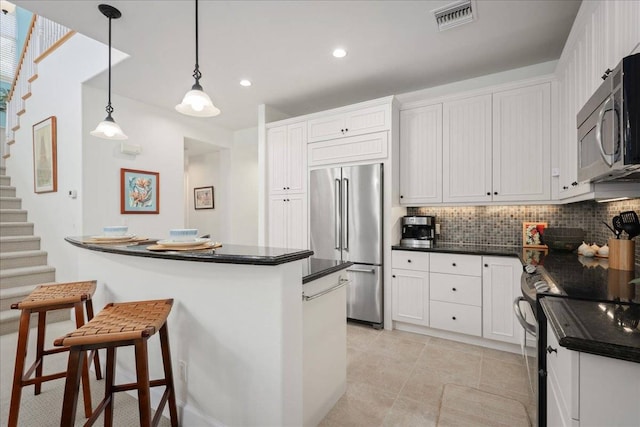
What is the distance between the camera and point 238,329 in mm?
1494

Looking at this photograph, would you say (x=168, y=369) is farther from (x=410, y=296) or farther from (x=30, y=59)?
(x=30, y=59)

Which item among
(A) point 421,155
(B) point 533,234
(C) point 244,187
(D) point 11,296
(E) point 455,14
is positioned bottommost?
(D) point 11,296

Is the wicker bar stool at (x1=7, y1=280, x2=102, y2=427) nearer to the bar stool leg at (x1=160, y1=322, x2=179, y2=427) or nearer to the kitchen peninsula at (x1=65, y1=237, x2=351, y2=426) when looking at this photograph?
the kitchen peninsula at (x1=65, y1=237, x2=351, y2=426)

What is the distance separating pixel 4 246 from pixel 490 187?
601 cm

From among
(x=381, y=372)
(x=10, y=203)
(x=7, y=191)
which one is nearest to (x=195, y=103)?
(x=381, y=372)

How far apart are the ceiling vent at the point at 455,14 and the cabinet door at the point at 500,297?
6.65 feet

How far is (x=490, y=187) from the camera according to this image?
3012 mm

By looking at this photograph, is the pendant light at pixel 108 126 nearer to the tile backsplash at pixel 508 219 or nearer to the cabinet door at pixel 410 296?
the cabinet door at pixel 410 296

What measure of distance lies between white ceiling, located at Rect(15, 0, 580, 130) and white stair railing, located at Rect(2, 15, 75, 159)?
142 cm

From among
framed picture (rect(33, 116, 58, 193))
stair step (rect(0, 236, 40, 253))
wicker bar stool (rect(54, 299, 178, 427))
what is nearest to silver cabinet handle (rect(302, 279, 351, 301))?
wicker bar stool (rect(54, 299, 178, 427))

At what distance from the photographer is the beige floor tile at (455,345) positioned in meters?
2.77

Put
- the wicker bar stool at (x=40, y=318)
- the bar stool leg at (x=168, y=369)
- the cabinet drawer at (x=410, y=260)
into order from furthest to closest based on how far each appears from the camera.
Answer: the cabinet drawer at (x=410, y=260), the wicker bar stool at (x=40, y=318), the bar stool leg at (x=168, y=369)

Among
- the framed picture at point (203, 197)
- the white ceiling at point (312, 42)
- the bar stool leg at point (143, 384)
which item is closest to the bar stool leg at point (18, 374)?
the bar stool leg at point (143, 384)

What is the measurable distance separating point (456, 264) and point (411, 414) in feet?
4.93
